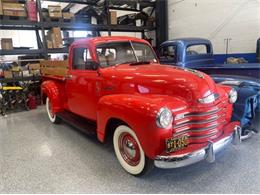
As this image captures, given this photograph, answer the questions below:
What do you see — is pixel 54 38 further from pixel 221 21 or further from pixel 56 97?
pixel 221 21

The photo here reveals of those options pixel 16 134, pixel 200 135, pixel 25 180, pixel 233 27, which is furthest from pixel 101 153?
pixel 233 27

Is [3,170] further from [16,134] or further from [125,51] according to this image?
[125,51]

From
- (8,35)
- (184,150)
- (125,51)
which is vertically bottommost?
(184,150)

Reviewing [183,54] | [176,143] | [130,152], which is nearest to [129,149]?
[130,152]

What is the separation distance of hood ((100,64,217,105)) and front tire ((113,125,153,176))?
0.51 metres

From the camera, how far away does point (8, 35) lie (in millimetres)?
16812

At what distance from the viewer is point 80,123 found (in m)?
3.64

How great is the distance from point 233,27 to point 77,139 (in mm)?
5638

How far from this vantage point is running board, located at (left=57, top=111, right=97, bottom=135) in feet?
10.8

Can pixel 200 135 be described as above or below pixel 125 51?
below

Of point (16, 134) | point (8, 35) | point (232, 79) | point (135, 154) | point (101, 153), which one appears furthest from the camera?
point (8, 35)

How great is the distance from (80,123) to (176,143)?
1.91m

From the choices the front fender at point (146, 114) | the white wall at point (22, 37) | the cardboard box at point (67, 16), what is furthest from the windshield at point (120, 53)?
the white wall at point (22, 37)

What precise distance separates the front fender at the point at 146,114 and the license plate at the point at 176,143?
0.15 feet
